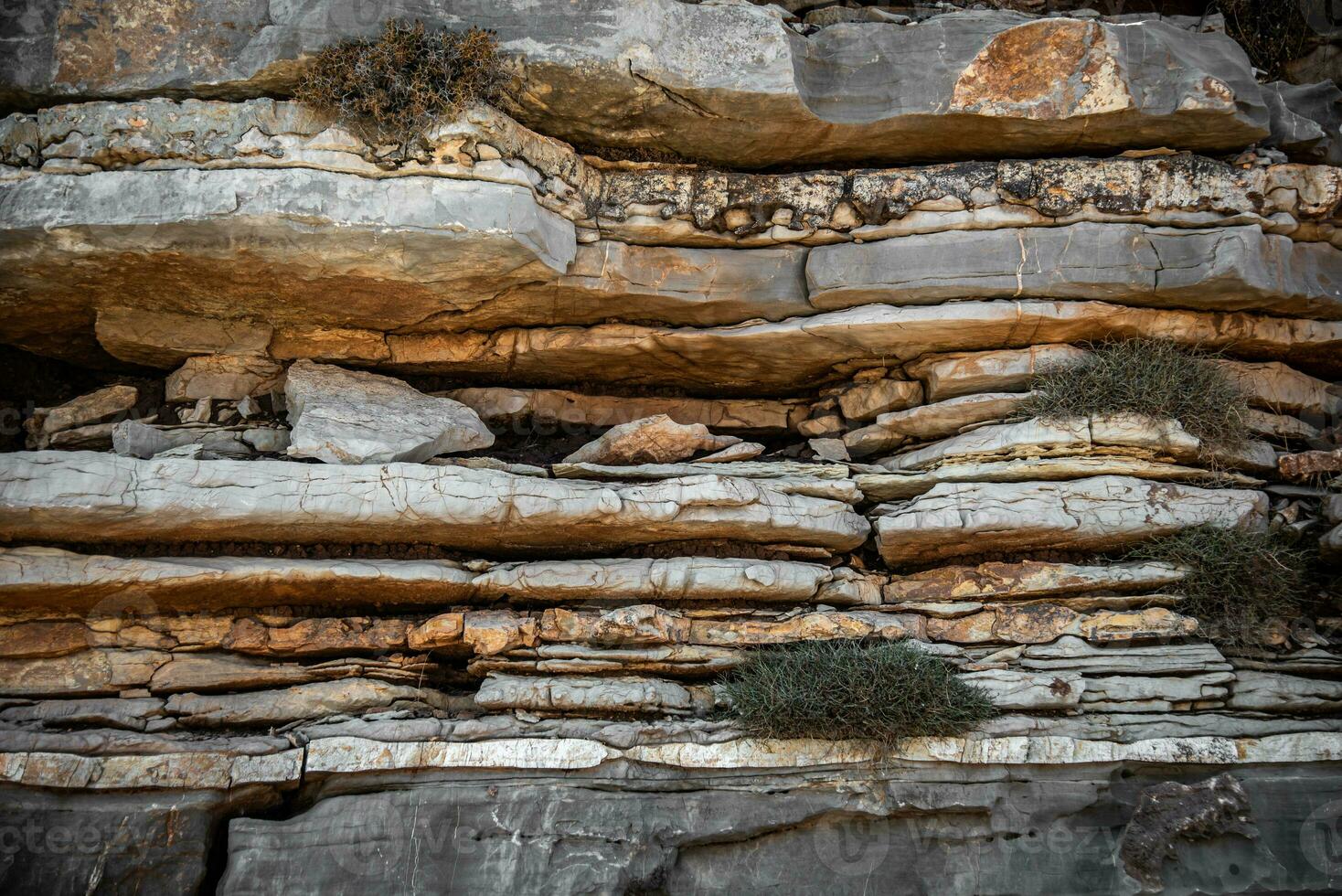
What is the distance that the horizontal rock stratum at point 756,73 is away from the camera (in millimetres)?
5867

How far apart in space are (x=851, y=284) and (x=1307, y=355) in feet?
11.3

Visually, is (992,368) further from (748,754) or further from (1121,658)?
(748,754)

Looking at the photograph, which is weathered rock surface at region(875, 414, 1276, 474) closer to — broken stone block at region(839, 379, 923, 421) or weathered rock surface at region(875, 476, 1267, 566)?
weathered rock surface at region(875, 476, 1267, 566)

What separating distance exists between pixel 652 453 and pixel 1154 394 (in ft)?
11.1

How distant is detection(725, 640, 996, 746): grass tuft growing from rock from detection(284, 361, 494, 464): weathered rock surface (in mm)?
2590

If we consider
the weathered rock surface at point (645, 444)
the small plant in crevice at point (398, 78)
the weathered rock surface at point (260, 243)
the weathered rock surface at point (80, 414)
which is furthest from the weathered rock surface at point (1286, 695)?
the weathered rock surface at point (80, 414)

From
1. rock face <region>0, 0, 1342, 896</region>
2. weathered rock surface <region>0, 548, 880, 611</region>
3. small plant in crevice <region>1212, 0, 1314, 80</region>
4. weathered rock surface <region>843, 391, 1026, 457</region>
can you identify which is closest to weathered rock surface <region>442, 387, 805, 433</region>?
rock face <region>0, 0, 1342, 896</region>

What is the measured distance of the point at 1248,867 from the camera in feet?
16.4

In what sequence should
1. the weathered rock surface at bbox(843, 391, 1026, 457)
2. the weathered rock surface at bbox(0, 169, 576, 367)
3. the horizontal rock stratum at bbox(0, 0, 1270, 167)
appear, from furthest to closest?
1. the weathered rock surface at bbox(843, 391, 1026, 457)
2. the horizontal rock stratum at bbox(0, 0, 1270, 167)
3. the weathered rock surface at bbox(0, 169, 576, 367)

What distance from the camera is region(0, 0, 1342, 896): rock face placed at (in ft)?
16.7

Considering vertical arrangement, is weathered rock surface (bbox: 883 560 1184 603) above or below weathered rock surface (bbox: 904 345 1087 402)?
below

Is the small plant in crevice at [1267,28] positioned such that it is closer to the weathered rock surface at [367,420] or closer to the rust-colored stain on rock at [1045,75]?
the rust-colored stain on rock at [1045,75]

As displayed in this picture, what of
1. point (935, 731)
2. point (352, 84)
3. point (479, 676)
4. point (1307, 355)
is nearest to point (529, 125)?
point (352, 84)

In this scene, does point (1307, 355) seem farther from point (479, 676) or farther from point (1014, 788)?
point (479, 676)
